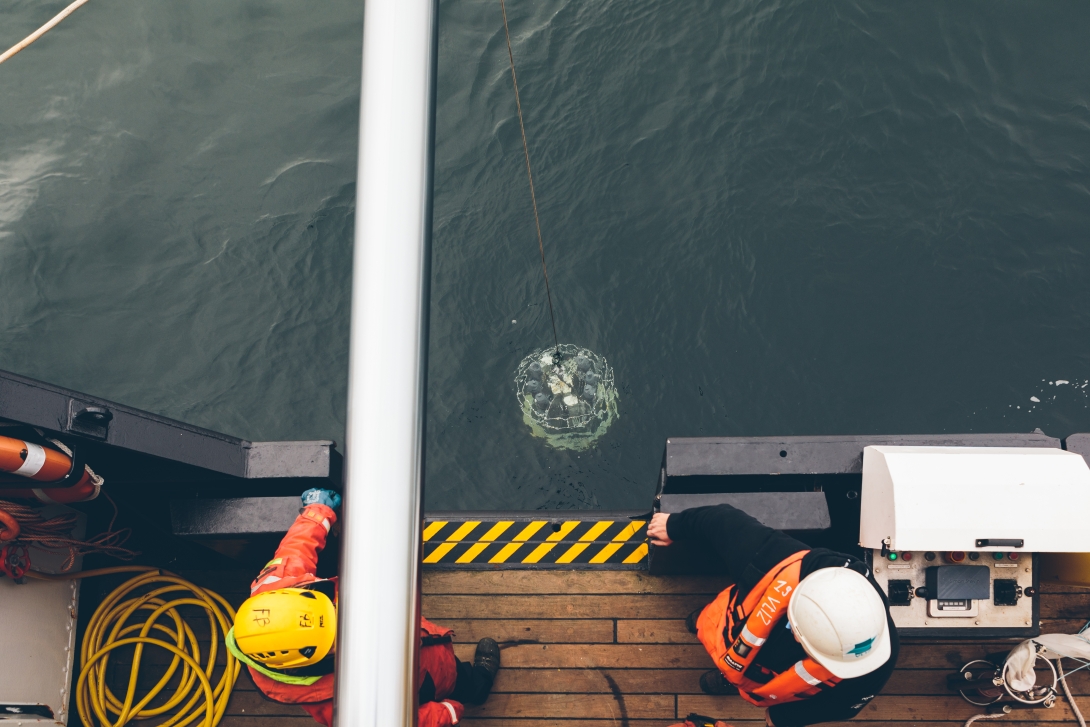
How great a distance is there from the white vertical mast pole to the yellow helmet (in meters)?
2.67

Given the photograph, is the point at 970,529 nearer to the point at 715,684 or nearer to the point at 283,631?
the point at 715,684

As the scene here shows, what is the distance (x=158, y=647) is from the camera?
5180 millimetres

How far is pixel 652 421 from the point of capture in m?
6.80

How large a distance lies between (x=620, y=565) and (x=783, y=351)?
9.42ft

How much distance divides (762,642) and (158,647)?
4044 mm

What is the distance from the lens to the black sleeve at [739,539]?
3607 millimetres

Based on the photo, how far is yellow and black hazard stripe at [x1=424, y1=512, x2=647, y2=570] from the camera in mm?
5172

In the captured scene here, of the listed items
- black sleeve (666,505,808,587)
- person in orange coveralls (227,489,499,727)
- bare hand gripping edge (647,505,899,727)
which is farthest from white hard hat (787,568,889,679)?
person in orange coveralls (227,489,499,727)

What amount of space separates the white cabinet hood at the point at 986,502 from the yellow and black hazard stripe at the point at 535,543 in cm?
166

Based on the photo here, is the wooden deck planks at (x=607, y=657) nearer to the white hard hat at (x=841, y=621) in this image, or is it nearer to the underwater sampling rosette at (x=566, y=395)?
the white hard hat at (x=841, y=621)

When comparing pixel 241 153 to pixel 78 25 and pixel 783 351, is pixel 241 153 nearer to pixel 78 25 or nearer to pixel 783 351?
pixel 78 25

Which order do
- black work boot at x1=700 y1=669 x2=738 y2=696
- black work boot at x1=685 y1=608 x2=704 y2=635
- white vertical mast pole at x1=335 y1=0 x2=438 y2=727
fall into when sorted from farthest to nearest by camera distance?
1. black work boot at x1=685 y1=608 x2=704 y2=635
2. black work boot at x1=700 y1=669 x2=738 y2=696
3. white vertical mast pole at x1=335 y1=0 x2=438 y2=727

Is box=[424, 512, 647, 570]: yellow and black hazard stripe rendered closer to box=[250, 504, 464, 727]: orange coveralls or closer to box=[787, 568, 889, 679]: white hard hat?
box=[250, 504, 464, 727]: orange coveralls

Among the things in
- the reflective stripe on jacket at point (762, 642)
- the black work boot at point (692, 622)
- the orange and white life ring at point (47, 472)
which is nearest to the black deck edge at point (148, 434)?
the orange and white life ring at point (47, 472)
